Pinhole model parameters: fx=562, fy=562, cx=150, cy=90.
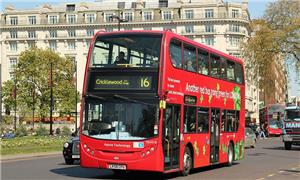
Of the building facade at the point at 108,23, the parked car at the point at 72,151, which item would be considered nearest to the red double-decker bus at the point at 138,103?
the parked car at the point at 72,151

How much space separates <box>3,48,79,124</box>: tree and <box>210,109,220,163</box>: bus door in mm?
73044

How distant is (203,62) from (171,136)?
3.91m

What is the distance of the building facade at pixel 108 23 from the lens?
373 ft

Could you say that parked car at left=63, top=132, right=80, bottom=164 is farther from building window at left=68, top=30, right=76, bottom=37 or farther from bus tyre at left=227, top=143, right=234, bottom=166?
building window at left=68, top=30, right=76, bottom=37

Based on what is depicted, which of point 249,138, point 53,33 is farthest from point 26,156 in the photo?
point 53,33

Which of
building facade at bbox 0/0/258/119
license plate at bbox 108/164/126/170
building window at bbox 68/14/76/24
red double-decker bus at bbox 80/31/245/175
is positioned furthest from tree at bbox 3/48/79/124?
license plate at bbox 108/164/126/170

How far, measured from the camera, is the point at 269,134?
71.2 m

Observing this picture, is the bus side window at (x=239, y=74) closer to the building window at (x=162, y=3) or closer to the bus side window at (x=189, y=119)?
the bus side window at (x=189, y=119)

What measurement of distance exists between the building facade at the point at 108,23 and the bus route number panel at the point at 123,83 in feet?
320

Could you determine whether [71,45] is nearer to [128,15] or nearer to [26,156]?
[128,15]

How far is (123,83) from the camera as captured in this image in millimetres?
16078

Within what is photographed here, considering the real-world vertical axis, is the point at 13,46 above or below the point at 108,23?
below

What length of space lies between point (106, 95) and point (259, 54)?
153 feet

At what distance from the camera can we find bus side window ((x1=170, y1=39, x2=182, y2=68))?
54.6 ft
